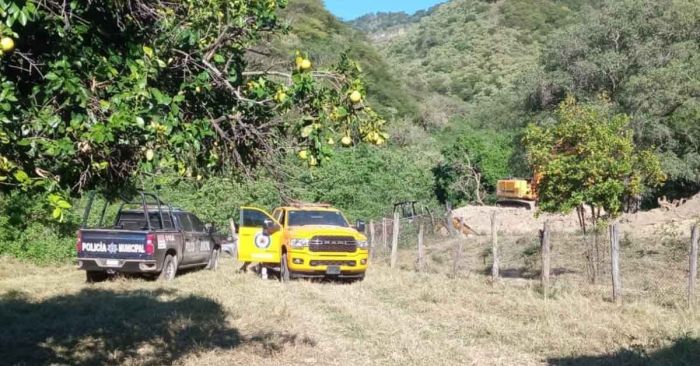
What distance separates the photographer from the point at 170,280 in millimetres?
15930

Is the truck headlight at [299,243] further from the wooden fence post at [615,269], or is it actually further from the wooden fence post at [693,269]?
the wooden fence post at [693,269]

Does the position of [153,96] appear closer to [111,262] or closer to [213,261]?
[111,262]

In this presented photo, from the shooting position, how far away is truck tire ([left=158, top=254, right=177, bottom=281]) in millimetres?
15950

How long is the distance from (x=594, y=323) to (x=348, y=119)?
20.7 ft

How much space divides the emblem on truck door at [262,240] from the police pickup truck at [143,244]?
181 cm

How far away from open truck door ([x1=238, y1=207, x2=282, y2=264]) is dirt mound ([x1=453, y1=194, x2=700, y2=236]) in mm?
7381

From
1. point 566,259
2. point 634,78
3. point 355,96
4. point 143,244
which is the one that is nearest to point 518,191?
point 634,78

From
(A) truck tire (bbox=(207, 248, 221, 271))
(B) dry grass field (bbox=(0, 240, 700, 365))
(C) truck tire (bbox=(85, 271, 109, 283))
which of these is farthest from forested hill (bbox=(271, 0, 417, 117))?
(B) dry grass field (bbox=(0, 240, 700, 365))

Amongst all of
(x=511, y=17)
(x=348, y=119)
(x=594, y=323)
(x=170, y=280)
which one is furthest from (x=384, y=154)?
(x=511, y=17)

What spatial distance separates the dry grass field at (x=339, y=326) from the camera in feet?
26.5

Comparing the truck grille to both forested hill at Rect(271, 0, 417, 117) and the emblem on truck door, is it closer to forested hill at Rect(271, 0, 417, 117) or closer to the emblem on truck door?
the emblem on truck door

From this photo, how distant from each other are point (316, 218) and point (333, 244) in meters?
1.58

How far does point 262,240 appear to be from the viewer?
54.3 feet

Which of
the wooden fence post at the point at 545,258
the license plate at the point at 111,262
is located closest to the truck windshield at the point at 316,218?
the license plate at the point at 111,262
